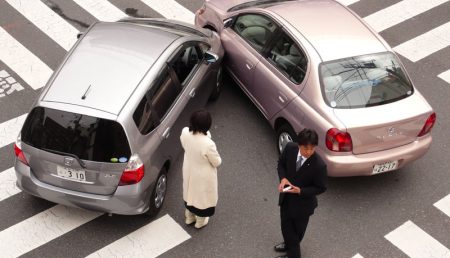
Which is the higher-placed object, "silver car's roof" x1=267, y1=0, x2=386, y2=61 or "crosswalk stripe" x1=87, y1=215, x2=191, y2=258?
"silver car's roof" x1=267, y1=0, x2=386, y2=61

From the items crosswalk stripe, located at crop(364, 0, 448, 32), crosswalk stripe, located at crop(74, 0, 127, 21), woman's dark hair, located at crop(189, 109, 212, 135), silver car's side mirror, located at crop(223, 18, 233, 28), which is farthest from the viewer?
crosswalk stripe, located at crop(364, 0, 448, 32)

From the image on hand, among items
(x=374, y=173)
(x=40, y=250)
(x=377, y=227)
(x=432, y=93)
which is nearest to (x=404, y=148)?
(x=374, y=173)

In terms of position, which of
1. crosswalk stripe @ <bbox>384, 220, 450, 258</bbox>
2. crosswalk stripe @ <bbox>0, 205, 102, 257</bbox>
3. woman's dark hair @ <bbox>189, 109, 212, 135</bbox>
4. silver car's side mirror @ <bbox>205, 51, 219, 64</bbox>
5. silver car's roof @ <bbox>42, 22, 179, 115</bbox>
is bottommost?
crosswalk stripe @ <bbox>384, 220, 450, 258</bbox>

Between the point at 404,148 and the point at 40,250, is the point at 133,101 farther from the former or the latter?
the point at 404,148

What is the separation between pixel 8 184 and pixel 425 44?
7.63 meters

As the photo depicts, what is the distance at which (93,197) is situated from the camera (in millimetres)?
6797

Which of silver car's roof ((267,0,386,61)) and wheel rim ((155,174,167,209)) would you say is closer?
wheel rim ((155,174,167,209))

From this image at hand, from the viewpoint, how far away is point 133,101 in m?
6.76

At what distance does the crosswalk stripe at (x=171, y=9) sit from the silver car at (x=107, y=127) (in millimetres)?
3904

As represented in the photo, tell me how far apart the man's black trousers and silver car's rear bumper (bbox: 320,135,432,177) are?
1.24 m

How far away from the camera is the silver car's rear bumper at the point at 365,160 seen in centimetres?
741

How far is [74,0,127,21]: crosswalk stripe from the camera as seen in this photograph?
449 inches

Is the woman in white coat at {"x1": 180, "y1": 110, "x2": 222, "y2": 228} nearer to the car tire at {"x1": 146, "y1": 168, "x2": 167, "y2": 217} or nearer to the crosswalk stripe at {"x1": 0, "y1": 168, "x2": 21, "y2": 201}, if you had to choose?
the car tire at {"x1": 146, "y1": 168, "x2": 167, "y2": 217}

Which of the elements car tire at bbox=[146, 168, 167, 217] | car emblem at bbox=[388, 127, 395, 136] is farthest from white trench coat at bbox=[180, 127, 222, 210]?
car emblem at bbox=[388, 127, 395, 136]
